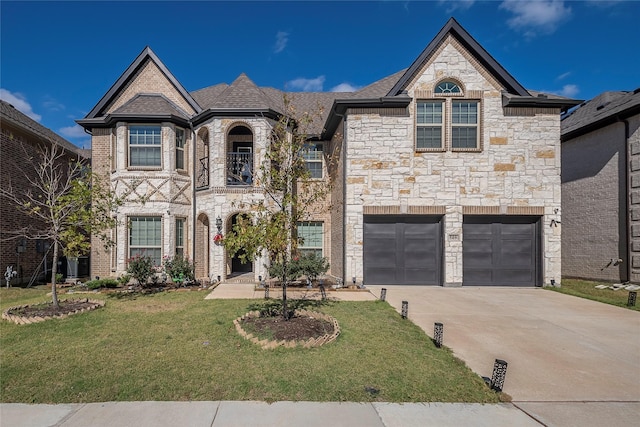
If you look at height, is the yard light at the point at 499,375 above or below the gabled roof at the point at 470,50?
below

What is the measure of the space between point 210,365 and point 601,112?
1888cm


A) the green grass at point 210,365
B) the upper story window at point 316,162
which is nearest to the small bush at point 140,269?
the green grass at point 210,365

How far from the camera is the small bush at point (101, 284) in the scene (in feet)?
35.9

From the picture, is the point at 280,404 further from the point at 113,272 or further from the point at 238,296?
the point at 113,272

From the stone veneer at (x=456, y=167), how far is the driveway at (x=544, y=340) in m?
2.87

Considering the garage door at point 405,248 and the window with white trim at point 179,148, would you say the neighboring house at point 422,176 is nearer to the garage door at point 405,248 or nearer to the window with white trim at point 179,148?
the garage door at point 405,248

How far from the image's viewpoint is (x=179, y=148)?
13055mm

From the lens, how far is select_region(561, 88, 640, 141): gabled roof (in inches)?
480

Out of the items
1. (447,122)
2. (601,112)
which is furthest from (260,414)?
(601,112)

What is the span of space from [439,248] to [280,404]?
32.5 feet

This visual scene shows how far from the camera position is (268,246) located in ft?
19.6

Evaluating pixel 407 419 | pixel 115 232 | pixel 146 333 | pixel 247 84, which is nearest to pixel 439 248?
pixel 407 419

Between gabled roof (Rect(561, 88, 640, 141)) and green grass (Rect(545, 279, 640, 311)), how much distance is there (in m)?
7.25

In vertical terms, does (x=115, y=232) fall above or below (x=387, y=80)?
below
